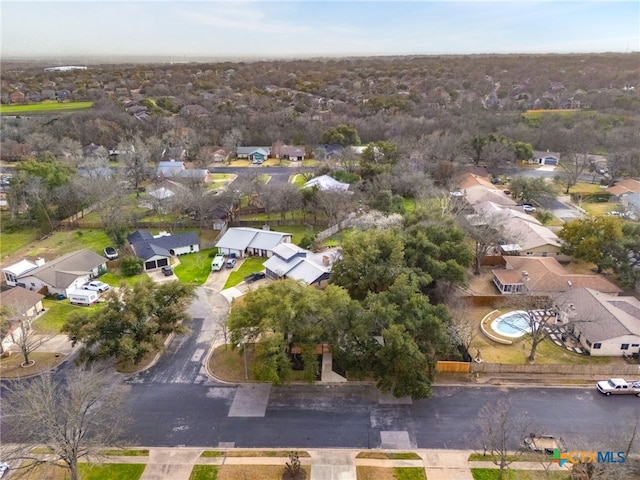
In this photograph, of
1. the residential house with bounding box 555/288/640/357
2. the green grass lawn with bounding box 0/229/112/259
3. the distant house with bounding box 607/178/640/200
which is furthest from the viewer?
the distant house with bounding box 607/178/640/200

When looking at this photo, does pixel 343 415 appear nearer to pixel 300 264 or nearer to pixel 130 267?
pixel 300 264

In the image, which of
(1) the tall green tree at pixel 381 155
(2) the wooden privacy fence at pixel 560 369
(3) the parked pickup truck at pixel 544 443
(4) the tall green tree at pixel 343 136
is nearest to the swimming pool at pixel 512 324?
(2) the wooden privacy fence at pixel 560 369

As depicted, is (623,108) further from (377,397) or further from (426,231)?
(377,397)

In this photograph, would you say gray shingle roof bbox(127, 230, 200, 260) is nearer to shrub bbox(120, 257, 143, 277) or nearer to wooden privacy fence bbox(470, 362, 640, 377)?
shrub bbox(120, 257, 143, 277)

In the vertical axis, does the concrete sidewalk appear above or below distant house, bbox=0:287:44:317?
below

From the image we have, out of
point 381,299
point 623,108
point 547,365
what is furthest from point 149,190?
point 623,108

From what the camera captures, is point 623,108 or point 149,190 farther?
point 623,108

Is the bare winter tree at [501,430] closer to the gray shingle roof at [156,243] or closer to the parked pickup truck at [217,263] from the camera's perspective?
the parked pickup truck at [217,263]

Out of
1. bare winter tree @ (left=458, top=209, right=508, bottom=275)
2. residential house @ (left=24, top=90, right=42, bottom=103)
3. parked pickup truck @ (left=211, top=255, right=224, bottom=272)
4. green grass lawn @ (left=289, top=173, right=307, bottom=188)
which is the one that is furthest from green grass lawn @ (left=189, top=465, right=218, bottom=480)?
residential house @ (left=24, top=90, right=42, bottom=103)
